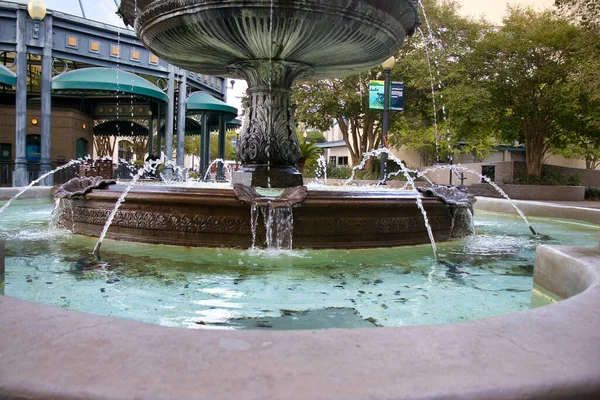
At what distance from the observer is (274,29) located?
6.09 meters

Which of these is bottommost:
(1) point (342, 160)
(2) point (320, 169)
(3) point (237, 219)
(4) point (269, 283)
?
(4) point (269, 283)

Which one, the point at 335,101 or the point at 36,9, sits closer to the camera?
the point at 36,9

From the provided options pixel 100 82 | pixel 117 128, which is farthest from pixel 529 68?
pixel 117 128

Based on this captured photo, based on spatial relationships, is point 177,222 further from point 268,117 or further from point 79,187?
point 268,117

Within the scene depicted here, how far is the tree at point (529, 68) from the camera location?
21016 mm

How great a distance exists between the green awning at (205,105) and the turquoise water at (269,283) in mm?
17215

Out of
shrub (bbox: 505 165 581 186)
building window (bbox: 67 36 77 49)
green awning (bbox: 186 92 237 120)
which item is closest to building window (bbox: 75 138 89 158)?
green awning (bbox: 186 92 237 120)

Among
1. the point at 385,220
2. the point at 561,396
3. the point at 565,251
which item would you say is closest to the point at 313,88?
the point at 385,220

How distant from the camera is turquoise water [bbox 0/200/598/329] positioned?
279 centimetres

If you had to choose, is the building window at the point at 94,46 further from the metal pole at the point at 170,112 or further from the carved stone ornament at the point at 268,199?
the carved stone ornament at the point at 268,199

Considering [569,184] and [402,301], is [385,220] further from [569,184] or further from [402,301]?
[569,184]

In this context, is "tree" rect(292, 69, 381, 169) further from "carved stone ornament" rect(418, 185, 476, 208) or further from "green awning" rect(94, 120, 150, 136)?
"carved stone ornament" rect(418, 185, 476, 208)

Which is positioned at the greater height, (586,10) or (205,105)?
(586,10)

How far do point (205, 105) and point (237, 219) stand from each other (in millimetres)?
18522
